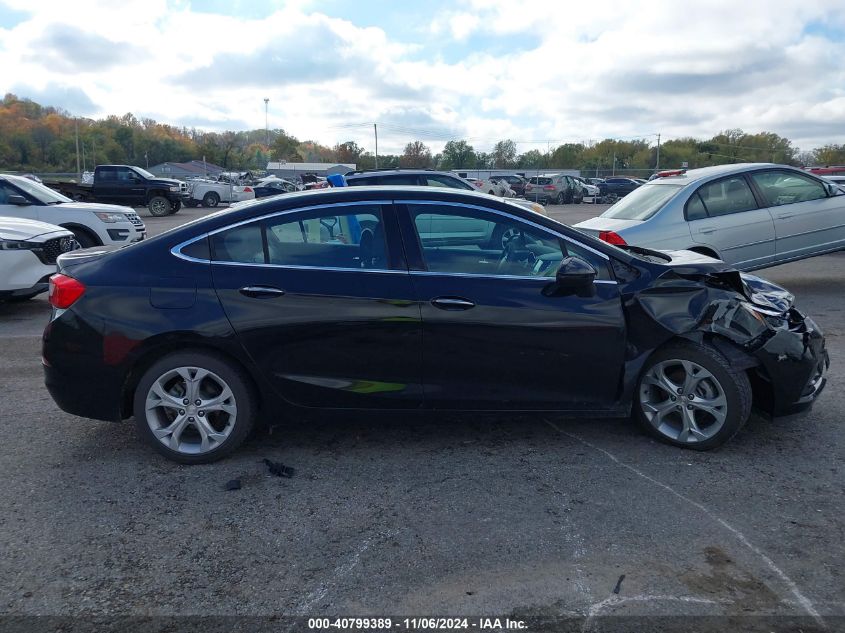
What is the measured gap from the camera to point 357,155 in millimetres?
98500

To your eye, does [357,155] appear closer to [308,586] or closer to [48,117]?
[48,117]

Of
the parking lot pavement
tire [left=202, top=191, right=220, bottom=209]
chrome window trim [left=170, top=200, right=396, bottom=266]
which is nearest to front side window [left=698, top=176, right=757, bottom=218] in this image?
the parking lot pavement

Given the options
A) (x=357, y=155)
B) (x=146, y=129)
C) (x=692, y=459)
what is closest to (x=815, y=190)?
(x=692, y=459)

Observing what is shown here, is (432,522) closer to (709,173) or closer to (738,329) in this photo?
(738,329)

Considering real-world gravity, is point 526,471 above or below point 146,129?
below

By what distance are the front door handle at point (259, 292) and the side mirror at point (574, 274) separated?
1665 mm

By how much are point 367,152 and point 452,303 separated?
95613 mm

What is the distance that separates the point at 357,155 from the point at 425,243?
97010 mm

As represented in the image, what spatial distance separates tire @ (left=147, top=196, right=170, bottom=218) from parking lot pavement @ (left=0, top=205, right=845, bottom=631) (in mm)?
25671

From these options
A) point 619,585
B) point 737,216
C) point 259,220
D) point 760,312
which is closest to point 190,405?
point 259,220

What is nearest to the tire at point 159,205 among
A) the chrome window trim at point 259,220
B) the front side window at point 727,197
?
the front side window at point 727,197

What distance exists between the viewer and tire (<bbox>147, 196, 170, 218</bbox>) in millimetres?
29062

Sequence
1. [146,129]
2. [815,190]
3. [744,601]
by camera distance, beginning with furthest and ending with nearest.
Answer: [146,129] < [815,190] < [744,601]

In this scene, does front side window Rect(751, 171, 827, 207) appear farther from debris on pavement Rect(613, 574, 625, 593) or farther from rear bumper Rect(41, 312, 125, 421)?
rear bumper Rect(41, 312, 125, 421)
